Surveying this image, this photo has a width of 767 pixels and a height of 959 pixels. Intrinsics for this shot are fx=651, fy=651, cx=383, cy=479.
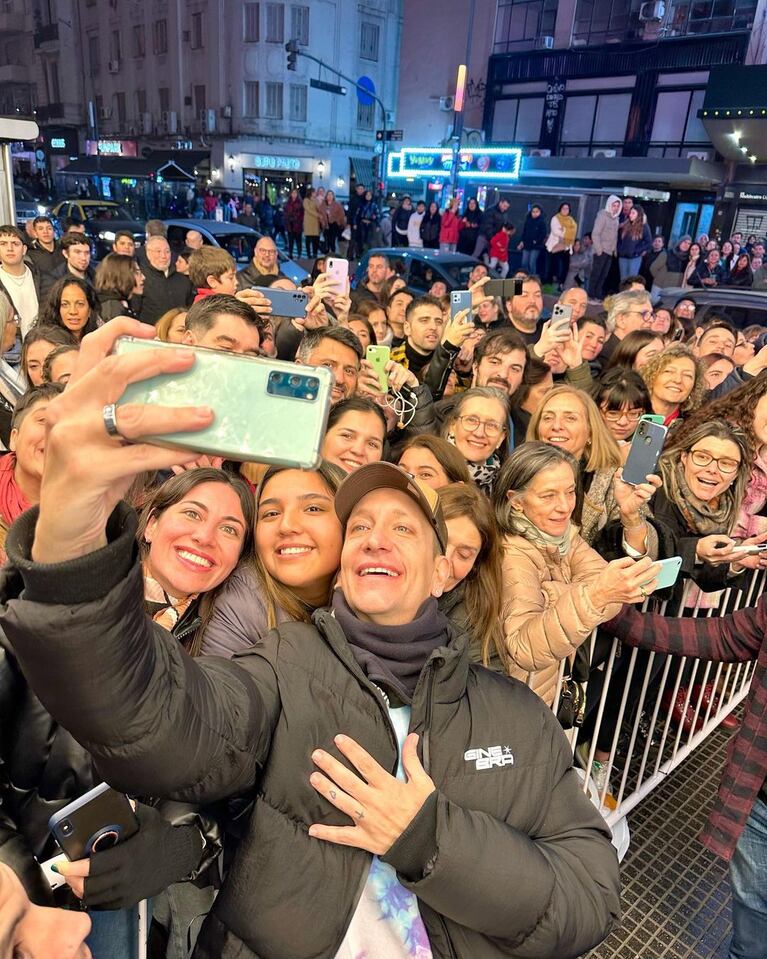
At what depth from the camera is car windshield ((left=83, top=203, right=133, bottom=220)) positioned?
54.0 feet

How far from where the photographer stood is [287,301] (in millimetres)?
4445

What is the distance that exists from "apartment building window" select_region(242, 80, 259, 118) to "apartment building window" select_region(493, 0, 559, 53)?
13994 millimetres

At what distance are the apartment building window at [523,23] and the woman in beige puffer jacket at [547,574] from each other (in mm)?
28313

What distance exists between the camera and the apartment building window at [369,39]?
34.7 m

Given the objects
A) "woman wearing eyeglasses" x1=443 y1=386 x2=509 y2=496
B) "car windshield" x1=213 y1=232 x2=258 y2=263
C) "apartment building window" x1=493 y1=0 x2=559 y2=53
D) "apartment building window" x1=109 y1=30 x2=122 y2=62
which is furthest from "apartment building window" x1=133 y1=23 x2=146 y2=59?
"woman wearing eyeglasses" x1=443 y1=386 x2=509 y2=496

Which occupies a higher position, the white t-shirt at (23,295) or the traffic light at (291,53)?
the traffic light at (291,53)

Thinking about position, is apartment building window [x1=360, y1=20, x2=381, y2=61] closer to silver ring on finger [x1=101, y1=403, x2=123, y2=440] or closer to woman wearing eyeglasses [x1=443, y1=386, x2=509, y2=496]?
woman wearing eyeglasses [x1=443, y1=386, x2=509, y2=496]

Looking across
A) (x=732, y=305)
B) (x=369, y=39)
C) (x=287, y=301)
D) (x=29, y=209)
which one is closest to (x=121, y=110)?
(x=369, y=39)

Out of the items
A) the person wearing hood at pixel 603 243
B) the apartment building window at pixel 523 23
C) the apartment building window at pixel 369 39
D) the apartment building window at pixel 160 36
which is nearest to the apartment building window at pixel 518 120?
the apartment building window at pixel 523 23

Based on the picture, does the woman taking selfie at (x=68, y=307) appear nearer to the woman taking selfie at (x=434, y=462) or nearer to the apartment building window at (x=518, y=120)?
the woman taking selfie at (x=434, y=462)

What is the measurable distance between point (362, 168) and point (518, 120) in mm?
12892

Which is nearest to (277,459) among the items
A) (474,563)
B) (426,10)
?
(474,563)

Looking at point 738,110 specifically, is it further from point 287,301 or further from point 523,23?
point 287,301

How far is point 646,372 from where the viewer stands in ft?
16.2
